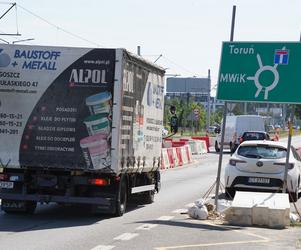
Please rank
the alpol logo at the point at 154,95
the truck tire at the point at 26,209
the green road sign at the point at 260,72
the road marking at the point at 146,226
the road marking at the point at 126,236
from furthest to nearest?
the alpol logo at the point at 154,95, the green road sign at the point at 260,72, the truck tire at the point at 26,209, the road marking at the point at 146,226, the road marking at the point at 126,236

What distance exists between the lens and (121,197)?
13641 mm

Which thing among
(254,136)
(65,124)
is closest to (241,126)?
(254,136)

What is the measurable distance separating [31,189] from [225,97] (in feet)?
13.7

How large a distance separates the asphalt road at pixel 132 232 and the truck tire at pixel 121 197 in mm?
152

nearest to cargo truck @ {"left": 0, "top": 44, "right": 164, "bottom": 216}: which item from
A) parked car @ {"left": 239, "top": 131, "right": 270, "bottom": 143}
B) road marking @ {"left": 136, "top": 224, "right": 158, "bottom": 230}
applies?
road marking @ {"left": 136, "top": 224, "right": 158, "bottom": 230}

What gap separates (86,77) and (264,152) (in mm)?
5956

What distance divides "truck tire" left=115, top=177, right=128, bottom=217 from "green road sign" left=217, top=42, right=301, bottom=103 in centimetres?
258

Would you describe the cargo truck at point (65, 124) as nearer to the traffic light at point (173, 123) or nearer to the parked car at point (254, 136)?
the traffic light at point (173, 123)

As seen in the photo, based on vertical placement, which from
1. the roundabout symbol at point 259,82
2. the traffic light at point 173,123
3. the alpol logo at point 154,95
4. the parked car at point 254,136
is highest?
the roundabout symbol at point 259,82

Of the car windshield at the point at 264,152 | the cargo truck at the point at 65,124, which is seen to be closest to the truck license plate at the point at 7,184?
the cargo truck at the point at 65,124

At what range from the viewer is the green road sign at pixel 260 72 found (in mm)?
13773

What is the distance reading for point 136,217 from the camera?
44.9ft

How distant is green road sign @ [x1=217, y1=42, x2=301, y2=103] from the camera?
1377 centimetres

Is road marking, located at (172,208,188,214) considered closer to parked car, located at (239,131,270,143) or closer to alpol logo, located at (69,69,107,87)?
alpol logo, located at (69,69,107,87)
